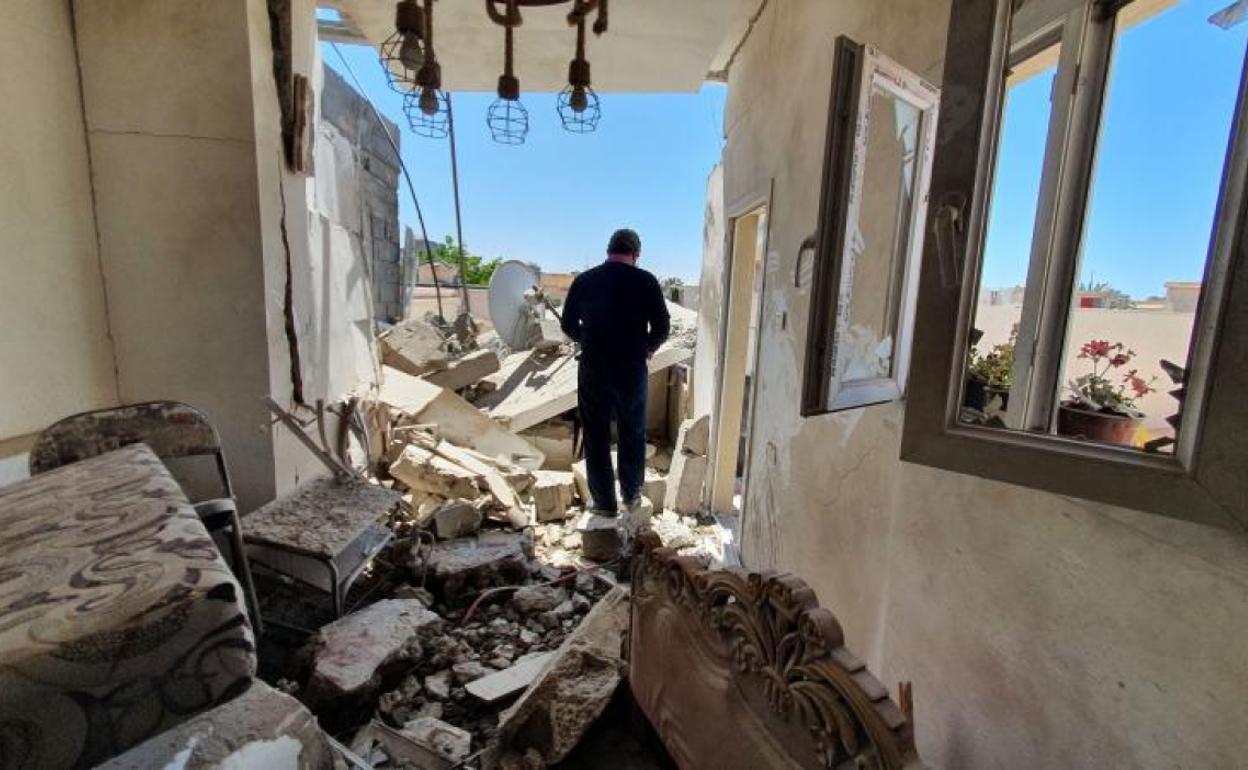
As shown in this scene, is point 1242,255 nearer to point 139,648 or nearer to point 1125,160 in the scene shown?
point 1125,160

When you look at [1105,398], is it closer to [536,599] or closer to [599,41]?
[536,599]

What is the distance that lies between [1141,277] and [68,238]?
306cm

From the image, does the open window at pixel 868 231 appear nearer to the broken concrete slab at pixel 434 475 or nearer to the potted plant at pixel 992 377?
the potted plant at pixel 992 377

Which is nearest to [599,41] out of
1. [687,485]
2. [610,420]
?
[610,420]

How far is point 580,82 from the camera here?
7.33 ft

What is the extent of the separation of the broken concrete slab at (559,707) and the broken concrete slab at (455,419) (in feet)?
8.76

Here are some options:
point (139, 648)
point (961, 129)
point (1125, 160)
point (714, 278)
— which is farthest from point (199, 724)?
point (714, 278)

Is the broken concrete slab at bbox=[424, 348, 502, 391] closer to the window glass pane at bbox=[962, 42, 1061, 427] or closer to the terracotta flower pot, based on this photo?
the window glass pane at bbox=[962, 42, 1061, 427]

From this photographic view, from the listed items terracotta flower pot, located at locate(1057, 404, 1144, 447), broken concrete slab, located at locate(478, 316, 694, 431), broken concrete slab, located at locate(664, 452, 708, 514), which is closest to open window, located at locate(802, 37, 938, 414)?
terracotta flower pot, located at locate(1057, 404, 1144, 447)

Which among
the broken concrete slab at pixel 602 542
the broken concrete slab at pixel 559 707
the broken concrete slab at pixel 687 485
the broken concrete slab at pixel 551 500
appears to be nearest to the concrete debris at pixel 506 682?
the broken concrete slab at pixel 559 707

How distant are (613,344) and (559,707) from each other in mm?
1806

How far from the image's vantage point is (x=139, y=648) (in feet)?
1.54

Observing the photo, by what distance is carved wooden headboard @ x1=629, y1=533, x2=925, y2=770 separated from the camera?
740mm

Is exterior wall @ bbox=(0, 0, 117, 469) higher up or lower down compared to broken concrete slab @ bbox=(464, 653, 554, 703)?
higher up
